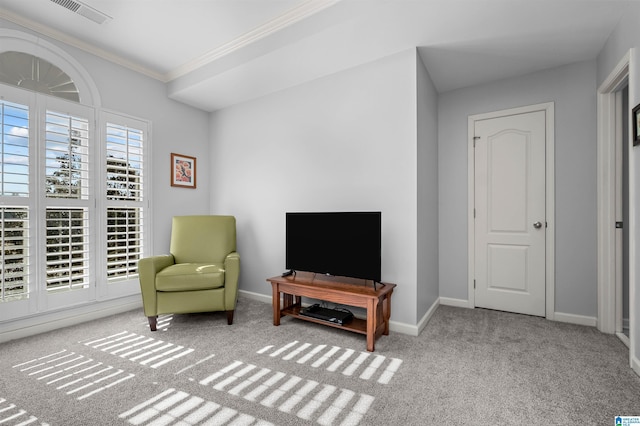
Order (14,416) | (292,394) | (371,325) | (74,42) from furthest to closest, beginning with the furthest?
(74,42), (371,325), (292,394), (14,416)

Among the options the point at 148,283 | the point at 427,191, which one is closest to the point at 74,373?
the point at 148,283

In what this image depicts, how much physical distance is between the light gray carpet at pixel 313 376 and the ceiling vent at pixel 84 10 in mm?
2787

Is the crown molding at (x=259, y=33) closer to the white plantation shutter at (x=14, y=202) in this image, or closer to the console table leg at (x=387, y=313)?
the white plantation shutter at (x=14, y=202)

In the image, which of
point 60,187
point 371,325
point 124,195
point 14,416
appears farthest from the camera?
point 124,195

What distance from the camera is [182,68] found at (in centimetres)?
348

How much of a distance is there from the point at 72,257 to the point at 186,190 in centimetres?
145

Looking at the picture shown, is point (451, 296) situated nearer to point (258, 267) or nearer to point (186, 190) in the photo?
point (258, 267)

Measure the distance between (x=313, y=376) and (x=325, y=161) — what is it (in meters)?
2.01

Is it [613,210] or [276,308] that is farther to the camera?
[276,308]

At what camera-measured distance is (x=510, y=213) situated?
3146mm

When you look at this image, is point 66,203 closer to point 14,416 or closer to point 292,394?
point 14,416

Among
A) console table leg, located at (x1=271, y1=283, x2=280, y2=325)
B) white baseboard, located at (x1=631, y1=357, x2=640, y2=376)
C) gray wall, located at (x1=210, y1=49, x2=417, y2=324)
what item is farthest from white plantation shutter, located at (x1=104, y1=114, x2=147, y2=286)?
white baseboard, located at (x1=631, y1=357, x2=640, y2=376)

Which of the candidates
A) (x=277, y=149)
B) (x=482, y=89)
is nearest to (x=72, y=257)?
(x=277, y=149)

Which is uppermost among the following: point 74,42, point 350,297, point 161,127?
point 74,42
